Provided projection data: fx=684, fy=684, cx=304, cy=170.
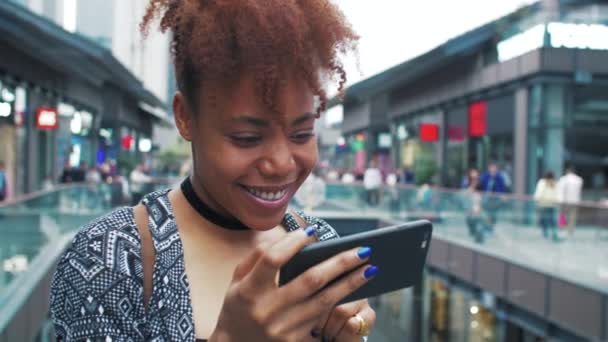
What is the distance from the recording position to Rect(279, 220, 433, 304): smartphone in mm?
991

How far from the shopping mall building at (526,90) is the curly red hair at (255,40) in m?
12.8

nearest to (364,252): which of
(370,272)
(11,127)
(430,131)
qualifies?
(370,272)

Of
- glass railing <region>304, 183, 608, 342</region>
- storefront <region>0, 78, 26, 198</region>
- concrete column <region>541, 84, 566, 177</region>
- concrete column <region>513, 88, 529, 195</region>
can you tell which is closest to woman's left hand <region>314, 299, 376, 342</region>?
glass railing <region>304, 183, 608, 342</region>

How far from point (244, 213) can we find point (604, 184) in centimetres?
1801

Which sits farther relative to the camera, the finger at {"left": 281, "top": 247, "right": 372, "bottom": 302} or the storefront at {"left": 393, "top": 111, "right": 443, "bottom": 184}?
the storefront at {"left": 393, "top": 111, "right": 443, "bottom": 184}

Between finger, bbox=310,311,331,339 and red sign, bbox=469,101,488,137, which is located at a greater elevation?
red sign, bbox=469,101,488,137

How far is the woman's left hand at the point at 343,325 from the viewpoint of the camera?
3.79ft

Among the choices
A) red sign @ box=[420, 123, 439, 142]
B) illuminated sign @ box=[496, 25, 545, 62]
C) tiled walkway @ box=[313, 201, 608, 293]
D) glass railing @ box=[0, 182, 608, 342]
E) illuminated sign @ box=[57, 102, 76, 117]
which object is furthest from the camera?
red sign @ box=[420, 123, 439, 142]

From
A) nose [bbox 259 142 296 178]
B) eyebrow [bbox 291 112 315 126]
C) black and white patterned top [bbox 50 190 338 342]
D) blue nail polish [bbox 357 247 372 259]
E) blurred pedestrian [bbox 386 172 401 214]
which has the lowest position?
blurred pedestrian [bbox 386 172 401 214]

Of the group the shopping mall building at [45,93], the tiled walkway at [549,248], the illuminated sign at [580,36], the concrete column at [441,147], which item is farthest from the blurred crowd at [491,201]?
the shopping mall building at [45,93]

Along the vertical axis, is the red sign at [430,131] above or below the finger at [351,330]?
above

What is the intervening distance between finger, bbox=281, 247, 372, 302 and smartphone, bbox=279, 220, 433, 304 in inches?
0.4

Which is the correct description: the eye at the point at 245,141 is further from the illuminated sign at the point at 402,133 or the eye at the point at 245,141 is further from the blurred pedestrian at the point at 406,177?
the illuminated sign at the point at 402,133

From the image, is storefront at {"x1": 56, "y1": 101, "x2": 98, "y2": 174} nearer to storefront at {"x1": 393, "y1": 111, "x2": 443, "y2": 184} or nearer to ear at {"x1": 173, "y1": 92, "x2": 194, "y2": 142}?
storefront at {"x1": 393, "y1": 111, "x2": 443, "y2": 184}
